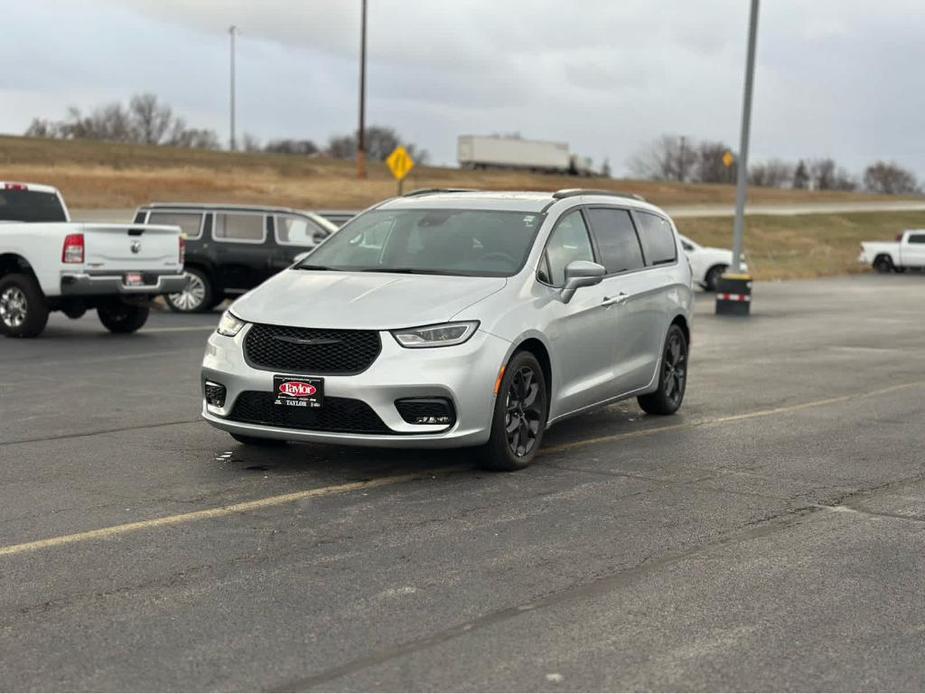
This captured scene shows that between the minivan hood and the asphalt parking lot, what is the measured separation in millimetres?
957

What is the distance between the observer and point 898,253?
4716 cm

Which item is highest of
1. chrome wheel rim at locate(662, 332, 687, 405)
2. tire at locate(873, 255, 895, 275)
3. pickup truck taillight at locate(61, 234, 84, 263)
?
pickup truck taillight at locate(61, 234, 84, 263)

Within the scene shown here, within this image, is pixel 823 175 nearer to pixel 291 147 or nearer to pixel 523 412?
pixel 291 147

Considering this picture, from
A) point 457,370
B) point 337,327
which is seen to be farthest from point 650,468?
point 337,327

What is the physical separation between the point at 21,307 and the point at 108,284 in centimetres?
120

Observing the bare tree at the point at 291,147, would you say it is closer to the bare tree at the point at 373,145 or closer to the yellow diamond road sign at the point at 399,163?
the bare tree at the point at 373,145

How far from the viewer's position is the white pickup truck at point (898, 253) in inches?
1849

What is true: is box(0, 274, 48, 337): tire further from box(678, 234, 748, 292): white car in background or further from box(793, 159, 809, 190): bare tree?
box(793, 159, 809, 190): bare tree

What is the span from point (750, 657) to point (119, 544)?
304 cm

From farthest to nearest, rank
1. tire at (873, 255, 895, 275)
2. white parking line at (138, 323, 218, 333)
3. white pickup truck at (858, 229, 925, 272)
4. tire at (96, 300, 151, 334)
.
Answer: tire at (873, 255, 895, 275) → white pickup truck at (858, 229, 925, 272) → white parking line at (138, 323, 218, 333) → tire at (96, 300, 151, 334)

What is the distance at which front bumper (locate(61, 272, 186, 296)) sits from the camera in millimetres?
15891

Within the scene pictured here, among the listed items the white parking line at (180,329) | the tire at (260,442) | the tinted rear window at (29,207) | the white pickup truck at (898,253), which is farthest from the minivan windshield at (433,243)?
the white pickup truck at (898,253)

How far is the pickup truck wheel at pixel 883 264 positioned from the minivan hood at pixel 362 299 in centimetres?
4236

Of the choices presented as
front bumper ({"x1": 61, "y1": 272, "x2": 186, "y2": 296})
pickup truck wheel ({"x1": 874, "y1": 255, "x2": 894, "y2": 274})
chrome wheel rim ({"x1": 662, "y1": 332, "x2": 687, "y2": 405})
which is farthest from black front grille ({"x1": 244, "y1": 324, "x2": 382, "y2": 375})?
pickup truck wheel ({"x1": 874, "y1": 255, "x2": 894, "y2": 274})
